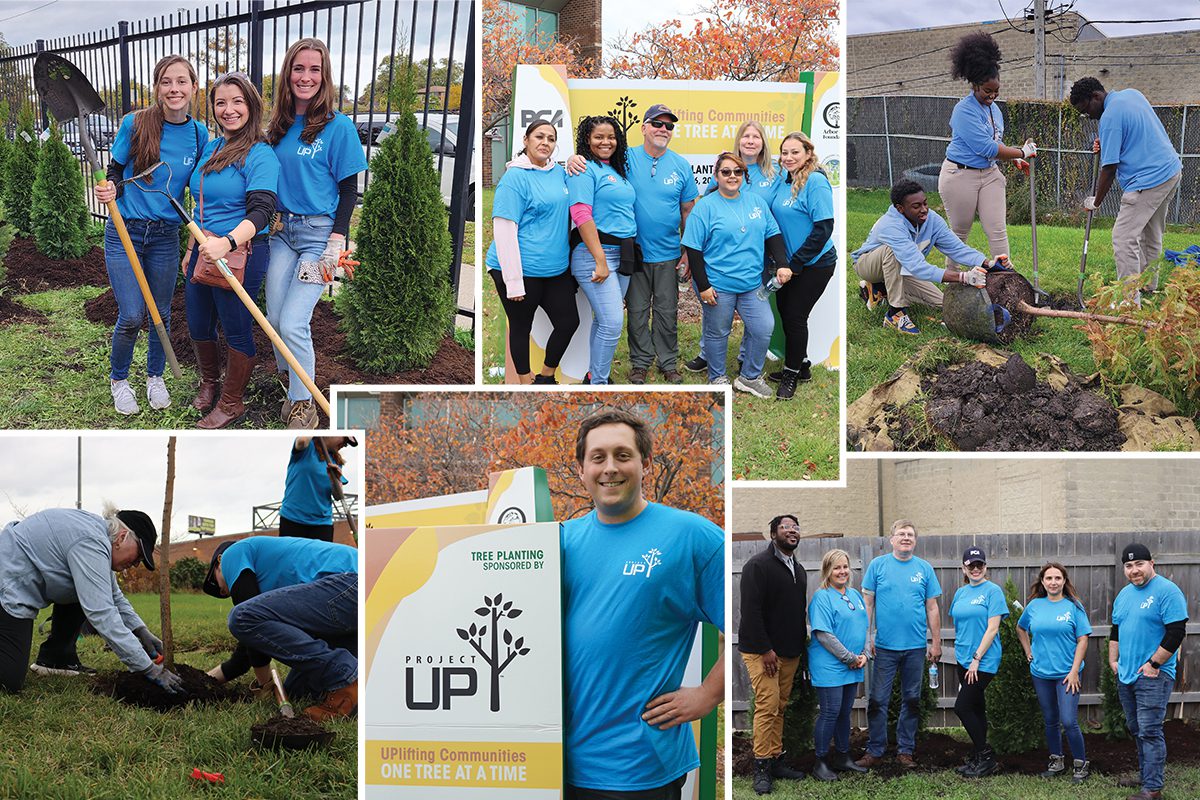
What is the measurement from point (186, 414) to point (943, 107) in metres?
11.1

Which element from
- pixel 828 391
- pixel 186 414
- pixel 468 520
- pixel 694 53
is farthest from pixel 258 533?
pixel 694 53

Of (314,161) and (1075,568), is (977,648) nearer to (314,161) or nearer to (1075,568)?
(1075,568)

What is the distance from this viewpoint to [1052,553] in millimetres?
7781

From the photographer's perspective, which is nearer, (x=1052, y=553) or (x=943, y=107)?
(x=1052, y=553)

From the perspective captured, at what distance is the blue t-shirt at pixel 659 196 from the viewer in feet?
22.5

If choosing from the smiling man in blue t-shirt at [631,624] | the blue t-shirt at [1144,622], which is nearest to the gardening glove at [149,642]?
the smiling man in blue t-shirt at [631,624]

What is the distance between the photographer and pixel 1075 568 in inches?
311

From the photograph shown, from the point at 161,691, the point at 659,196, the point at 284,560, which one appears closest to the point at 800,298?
the point at 659,196

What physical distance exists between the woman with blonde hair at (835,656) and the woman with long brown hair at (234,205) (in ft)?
11.6

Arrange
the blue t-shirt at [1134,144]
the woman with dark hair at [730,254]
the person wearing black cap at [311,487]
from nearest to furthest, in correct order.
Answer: the person wearing black cap at [311,487], the woman with dark hair at [730,254], the blue t-shirt at [1134,144]

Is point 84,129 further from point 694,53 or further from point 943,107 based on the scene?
point 943,107

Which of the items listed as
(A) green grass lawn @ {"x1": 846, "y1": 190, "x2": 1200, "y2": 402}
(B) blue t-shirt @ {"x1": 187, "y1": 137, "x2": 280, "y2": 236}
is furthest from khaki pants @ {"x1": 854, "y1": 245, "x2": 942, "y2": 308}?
(B) blue t-shirt @ {"x1": 187, "y1": 137, "x2": 280, "y2": 236}

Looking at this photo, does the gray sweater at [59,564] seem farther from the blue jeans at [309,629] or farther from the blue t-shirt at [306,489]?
the blue t-shirt at [306,489]

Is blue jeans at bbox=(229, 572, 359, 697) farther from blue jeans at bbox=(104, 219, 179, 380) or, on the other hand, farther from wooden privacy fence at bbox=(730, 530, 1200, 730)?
wooden privacy fence at bbox=(730, 530, 1200, 730)
